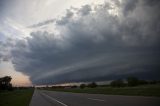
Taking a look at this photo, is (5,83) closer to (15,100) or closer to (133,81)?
(133,81)

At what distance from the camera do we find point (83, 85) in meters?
149

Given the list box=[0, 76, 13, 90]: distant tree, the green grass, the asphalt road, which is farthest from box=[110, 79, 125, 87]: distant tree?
box=[0, 76, 13, 90]: distant tree

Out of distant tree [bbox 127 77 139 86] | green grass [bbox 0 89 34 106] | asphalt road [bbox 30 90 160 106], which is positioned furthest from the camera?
distant tree [bbox 127 77 139 86]

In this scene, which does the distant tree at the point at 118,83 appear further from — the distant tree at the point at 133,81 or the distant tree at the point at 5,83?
the distant tree at the point at 5,83

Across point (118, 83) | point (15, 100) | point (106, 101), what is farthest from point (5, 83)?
point (106, 101)

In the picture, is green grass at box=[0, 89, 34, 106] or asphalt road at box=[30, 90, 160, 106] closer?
asphalt road at box=[30, 90, 160, 106]

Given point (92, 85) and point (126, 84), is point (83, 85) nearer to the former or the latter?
point (92, 85)

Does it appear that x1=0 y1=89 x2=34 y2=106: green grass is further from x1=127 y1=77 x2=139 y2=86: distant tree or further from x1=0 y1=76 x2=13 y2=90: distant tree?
x1=0 y1=76 x2=13 y2=90: distant tree

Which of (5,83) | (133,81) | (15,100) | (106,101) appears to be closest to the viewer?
(106,101)

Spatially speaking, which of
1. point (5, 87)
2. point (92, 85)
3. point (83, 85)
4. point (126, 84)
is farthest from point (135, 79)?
point (5, 87)

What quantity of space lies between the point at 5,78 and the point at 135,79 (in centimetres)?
12105

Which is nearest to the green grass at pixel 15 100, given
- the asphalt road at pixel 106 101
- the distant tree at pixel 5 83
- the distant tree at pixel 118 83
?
the asphalt road at pixel 106 101

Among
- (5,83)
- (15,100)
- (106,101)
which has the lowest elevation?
(106,101)

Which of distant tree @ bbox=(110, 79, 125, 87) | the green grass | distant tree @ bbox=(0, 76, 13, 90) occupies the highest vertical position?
distant tree @ bbox=(0, 76, 13, 90)
